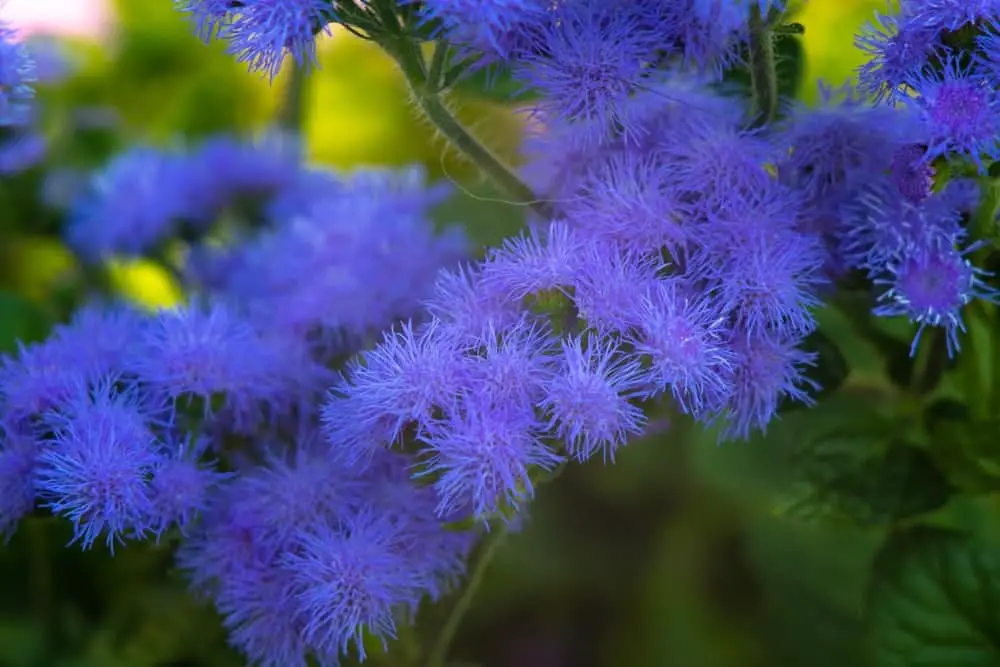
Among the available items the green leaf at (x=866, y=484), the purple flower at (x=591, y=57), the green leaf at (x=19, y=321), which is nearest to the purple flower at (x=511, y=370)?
the purple flower at (x=591, y=57)

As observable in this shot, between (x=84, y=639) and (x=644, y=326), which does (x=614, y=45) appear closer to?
(x=644, y=326)

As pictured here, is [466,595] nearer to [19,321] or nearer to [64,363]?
[64,363]

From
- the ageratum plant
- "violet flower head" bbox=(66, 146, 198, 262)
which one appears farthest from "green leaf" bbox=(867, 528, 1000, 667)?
"violet flower head" bbox=(66, 146, 198, 262)

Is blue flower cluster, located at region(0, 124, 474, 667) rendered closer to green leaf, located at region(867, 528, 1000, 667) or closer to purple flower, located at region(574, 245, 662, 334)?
purple flower, located at region(574, 245, 662, 334)

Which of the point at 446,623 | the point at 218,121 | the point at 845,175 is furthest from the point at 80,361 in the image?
the point at 218,121

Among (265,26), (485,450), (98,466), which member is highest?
(265,26)

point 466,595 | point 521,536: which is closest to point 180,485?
point 466,595
